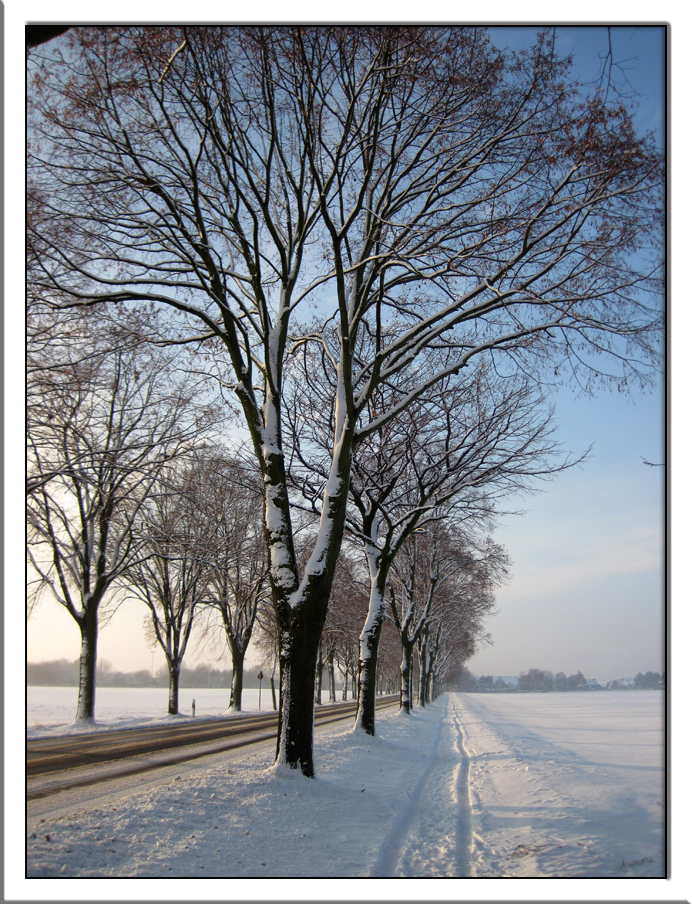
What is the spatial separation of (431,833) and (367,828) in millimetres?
665

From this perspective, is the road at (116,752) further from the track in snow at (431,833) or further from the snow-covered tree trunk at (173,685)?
the snow-covered tree trunk at (173,685)

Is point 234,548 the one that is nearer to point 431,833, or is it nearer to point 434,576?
point 434,576

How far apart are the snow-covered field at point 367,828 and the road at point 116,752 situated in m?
1.33

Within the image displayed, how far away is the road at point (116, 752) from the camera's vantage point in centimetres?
832

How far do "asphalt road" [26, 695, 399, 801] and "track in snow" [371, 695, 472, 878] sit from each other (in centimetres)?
378

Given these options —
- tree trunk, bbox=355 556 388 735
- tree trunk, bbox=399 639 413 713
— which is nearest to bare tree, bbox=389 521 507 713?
tree trunk, bbox=399 639 413 713

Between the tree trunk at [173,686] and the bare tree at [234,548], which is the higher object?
the bare tree at [234,548]

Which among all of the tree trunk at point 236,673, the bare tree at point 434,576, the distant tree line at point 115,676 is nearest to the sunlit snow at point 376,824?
the distant tree line at point 115,676

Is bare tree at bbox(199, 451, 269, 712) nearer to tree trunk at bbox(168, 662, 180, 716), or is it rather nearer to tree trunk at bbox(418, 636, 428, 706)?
tree trunk at bbox(168, 662, 180, 716)

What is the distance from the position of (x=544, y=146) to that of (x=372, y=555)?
9.65 m

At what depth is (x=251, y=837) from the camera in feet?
16.8

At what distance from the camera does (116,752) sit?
1202cm
